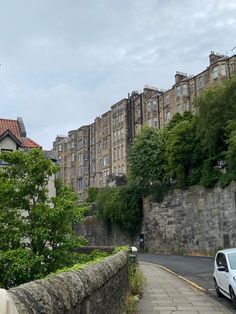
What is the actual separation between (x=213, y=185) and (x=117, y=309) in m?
34.0

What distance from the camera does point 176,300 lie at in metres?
14.1

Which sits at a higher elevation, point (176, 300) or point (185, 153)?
point (185, 153)

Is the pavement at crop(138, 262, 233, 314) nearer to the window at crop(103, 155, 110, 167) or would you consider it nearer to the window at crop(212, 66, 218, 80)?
the window at crop(212, 66, 218, 80)

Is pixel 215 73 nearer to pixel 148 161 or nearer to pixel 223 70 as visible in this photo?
pixel 223 70

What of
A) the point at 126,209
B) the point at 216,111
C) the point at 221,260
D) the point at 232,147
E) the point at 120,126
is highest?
the point at 120,126

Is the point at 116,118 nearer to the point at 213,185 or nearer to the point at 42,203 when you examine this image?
the point at 213,185

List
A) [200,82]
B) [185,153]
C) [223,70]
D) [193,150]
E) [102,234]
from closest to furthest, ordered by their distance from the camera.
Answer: [185,153], [193,150], [102,234], [223,70], [200,82]

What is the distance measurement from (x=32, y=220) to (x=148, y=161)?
38.2 m

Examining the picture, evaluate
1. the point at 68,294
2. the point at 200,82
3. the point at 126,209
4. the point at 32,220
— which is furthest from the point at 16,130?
the point at 200,82

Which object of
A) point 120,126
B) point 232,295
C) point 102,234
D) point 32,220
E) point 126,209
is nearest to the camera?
point 232,295

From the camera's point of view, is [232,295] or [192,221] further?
[192,221]

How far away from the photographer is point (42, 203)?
15.9 m

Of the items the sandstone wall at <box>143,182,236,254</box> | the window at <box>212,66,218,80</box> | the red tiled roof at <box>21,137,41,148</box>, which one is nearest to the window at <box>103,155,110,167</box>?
the window at <box>212,66,218,80</box>

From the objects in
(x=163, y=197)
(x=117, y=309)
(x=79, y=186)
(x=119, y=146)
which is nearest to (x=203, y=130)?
(x=163, y=197)
